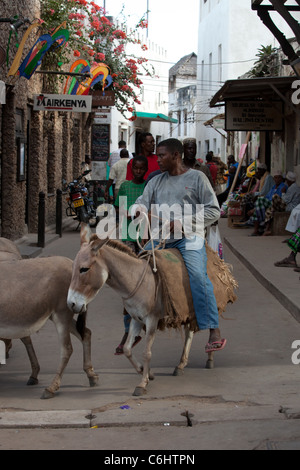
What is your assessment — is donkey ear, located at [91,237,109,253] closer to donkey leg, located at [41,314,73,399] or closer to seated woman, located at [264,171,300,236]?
donkey leg, located at [41,314,73,399]

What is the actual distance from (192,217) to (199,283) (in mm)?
539

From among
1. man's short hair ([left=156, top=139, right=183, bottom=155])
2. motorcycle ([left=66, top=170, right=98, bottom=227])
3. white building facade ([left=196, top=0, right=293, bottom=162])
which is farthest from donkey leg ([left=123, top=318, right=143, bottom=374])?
white building facade ([left=196, top=0, right=293, bottom=162])

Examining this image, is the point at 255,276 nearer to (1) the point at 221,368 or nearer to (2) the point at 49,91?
(1) the point at 221,368

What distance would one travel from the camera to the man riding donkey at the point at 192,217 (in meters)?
6.49

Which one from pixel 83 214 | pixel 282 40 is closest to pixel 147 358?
pixel 282 40

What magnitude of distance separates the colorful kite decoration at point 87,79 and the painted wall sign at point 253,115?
3671mm

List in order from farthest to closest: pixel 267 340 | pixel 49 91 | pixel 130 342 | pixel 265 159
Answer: pixel 265 159, pixel 49 91, pixel 267 340, pixel 130 342

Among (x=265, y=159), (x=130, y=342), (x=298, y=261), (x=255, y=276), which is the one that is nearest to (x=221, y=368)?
(x=130, y=342)

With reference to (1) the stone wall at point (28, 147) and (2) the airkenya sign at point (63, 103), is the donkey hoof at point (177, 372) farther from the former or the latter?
(2) the airkenya sign at point (63, 103)

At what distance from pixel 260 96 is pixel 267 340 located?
1295cm

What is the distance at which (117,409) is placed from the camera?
561cm

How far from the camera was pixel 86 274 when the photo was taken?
5828 millimetres

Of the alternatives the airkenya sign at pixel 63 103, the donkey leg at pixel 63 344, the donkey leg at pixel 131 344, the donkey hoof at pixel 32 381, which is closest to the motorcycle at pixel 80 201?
the airkenya sign at pixel 63 103

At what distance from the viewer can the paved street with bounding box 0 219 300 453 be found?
16.3 ft
